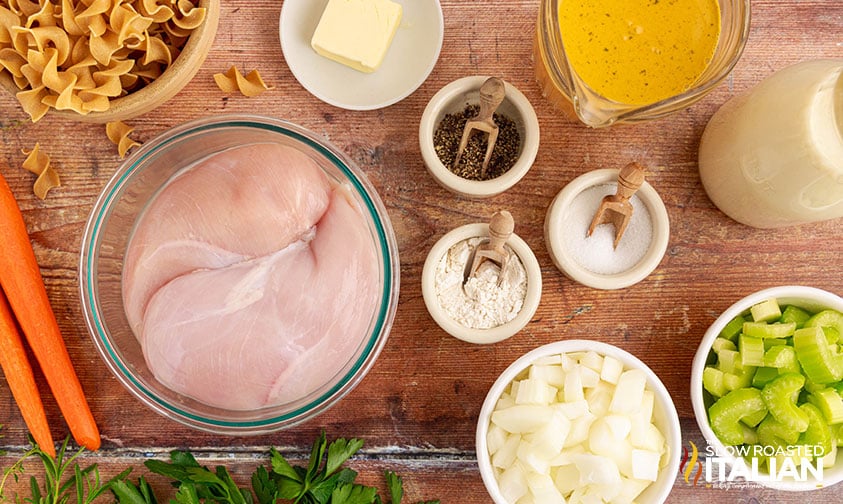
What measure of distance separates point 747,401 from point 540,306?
40cm

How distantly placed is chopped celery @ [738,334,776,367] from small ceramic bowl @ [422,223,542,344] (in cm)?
38

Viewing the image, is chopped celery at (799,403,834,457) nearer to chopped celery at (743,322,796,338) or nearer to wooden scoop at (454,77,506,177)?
chopped celery at (743,322,796,338)

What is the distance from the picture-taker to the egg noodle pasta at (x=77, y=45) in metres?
1.09

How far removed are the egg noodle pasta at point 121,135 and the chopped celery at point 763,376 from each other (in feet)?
4.01

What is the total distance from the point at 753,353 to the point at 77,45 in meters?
1.28

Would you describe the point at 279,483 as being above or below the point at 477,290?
below

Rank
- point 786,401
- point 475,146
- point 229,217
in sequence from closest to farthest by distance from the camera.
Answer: point 229,217
point 786,401
point 475,146

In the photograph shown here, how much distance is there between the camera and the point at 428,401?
131 cm

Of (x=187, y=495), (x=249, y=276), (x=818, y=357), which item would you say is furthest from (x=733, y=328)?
(x=187, y=495)

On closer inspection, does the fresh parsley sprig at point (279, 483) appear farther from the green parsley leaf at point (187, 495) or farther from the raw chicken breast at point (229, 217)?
the raw chicken breast at point (229, 217)

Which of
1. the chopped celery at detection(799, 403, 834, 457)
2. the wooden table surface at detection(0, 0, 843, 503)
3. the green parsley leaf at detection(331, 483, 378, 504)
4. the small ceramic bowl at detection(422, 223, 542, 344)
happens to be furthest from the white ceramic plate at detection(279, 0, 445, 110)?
the chopped celery at detection(799, 403, 834, 457)

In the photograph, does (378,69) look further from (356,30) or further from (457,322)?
(457,322)

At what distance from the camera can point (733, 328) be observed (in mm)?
1245

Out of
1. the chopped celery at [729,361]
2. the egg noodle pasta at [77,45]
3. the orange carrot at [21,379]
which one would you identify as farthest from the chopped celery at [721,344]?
the orange carrot at [21,379]
